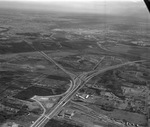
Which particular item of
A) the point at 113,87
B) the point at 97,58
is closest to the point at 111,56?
the point at 97,58

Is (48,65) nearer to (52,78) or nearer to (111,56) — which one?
(52,78)

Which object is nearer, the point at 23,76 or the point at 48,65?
the point at 23,76

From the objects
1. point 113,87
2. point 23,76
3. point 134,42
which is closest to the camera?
point 113,87

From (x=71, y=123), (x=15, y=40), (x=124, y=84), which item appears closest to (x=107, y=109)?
(x=71, y=123)

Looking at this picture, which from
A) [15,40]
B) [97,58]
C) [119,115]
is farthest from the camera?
[15,40]

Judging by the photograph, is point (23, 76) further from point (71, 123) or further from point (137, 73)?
point (137, 73)

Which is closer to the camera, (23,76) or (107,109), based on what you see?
(107,109)

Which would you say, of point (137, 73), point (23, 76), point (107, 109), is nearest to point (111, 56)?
point (137, 73)

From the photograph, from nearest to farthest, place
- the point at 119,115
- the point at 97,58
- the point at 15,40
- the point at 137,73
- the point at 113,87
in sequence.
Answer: the point at 119,115 < the point at 113,87 < the point at 137,73 < the point at 97,58 < the point at 15,40

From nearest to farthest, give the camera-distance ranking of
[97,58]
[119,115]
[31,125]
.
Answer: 1. [31,125]
2. [119,115]
3. [97,58]
